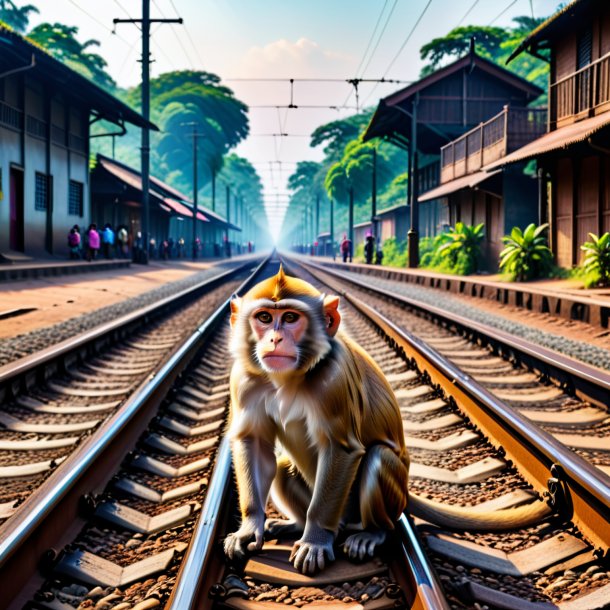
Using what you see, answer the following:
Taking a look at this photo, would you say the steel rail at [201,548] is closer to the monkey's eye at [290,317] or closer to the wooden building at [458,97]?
the monkey's eye at [290,317]

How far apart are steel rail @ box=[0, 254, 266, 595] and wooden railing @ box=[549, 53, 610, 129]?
15716mm

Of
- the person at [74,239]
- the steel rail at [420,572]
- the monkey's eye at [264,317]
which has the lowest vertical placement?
the steel rail at [420,572]

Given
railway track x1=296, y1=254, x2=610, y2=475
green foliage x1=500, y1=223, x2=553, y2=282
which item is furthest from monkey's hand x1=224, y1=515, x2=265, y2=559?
green foliage x1=500, y1=223, x2=553, y2=282

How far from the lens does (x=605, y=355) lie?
8.40 meters

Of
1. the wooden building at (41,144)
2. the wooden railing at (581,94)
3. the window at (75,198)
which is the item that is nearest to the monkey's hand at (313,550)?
the wooden railing at (581,94)

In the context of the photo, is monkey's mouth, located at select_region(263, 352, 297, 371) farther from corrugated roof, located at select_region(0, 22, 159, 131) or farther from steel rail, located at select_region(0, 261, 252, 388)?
corrugated roof, located at select_region(0, 22, 159, 131)

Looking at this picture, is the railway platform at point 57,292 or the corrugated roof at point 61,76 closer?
the railway platform at point 57,292

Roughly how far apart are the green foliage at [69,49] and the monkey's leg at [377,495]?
65810 millimetres

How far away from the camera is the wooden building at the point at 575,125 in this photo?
18.1 meters

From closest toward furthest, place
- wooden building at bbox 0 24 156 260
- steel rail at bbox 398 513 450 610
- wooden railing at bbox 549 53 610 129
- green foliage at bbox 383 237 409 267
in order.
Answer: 1. steel rail at bbox 398 513 450 610
2. wooden railing at bbox 549 53 610 129
3. wooden building at bbox 0 24 156 260
4. green foliage at bbox 383 237 409 267

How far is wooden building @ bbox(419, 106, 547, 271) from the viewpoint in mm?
24859

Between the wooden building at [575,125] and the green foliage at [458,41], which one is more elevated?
the green foliage at [458,41]

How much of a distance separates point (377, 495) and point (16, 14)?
7351cm

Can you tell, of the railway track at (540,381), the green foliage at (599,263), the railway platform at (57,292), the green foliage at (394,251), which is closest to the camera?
the railway track at (540,381)
